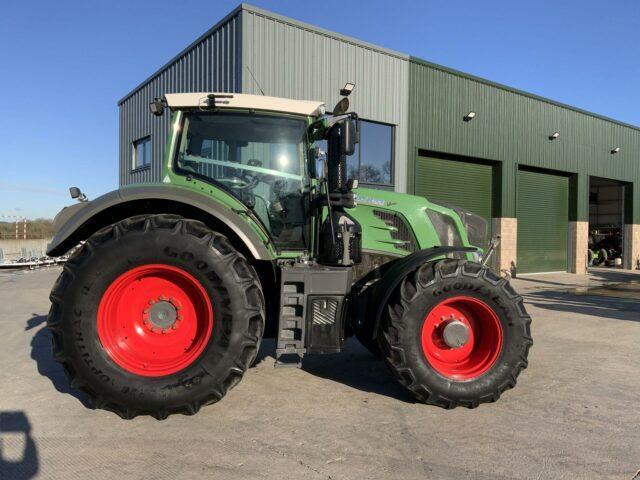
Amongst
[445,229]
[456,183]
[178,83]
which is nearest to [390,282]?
[445,229]

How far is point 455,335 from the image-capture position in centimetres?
348

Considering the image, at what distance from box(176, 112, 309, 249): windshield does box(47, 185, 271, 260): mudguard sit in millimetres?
335

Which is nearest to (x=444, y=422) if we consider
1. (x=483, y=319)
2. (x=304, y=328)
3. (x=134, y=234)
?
(x=483, y=319)

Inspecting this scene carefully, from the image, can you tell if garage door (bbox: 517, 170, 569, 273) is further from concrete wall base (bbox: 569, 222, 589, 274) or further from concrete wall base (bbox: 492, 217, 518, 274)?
concrete wall base (bbox: 492, 217, 518, 274)

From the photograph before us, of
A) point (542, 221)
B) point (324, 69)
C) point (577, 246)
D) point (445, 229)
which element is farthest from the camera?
point (577, 246)

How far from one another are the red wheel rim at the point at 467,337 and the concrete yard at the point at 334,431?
0.32 m

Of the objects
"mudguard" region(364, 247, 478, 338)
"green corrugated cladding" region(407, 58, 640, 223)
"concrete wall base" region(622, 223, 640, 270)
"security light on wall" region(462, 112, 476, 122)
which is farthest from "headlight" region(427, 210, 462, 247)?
"concrete wall base" region(622, 223, 640, 270)

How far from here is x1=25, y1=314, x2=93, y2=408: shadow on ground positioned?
3712 mm

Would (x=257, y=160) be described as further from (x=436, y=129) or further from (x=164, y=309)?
(x=436, y=129)

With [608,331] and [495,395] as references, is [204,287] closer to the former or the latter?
[495,395]

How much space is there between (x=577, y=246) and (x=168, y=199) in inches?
712

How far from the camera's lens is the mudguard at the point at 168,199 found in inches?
130

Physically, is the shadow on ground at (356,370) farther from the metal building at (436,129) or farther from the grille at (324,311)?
the metal building at (436,129)

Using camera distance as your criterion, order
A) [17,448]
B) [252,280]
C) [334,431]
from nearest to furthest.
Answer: [17,448]
[334,431]
[252,280]
